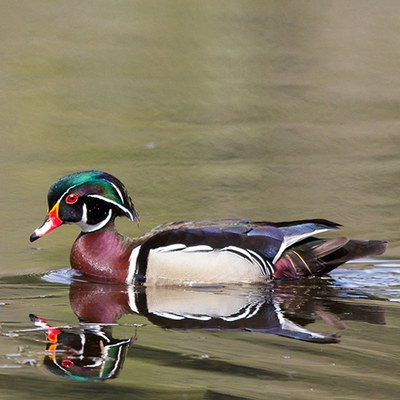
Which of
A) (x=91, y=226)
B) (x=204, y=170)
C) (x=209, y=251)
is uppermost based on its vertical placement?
(x=204, y=170)

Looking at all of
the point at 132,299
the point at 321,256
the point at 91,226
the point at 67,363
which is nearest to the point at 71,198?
the point at 91,226

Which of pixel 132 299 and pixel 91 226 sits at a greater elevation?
pixel 91 226

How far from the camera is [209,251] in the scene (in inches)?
358

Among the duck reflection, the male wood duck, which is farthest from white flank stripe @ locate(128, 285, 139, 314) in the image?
the male wood duck

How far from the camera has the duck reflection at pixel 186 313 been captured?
6.84 meters

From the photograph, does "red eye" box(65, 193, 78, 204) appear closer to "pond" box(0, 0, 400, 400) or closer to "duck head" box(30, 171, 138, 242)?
"duck head" box(30, 171, 138, 242)

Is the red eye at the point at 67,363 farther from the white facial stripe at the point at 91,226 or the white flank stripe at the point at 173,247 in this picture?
the white facial stripe at the point at 91,226

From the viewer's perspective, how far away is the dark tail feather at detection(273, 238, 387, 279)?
9148 mm

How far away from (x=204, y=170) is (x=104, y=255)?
3545 millimetres

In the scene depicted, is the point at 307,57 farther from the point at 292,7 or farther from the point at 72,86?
the point at 72,86

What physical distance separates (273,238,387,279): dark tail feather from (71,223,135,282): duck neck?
1.18m

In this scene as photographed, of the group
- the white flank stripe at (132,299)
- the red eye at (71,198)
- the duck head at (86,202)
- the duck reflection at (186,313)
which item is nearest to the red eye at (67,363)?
the duck reflection at (186,313)

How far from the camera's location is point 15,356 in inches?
266

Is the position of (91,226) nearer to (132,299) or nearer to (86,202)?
(86,202)
